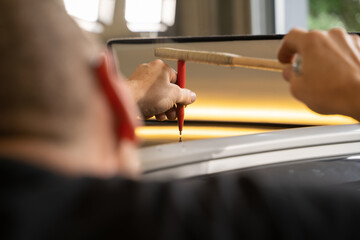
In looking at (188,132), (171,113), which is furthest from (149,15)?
(171,113)

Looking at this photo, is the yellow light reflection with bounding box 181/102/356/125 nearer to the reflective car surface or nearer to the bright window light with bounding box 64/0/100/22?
the reflective car surface

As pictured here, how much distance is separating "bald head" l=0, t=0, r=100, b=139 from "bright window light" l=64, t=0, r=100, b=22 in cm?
285

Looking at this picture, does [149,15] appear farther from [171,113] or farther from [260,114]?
[171,113]

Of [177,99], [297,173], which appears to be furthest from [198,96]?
[297,173]

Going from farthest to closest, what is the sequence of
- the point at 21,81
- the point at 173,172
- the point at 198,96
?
the point at 198,96
the point at 173,172
the point at 21,81

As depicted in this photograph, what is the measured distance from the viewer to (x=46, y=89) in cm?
28

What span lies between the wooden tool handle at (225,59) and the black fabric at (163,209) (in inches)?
12.8

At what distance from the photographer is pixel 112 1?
2990 millimetres

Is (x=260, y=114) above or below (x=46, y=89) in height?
below

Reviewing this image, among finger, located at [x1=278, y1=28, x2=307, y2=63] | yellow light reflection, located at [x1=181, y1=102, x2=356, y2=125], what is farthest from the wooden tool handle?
yellow light reflection, located at [x1=181, y1=102, x2=356, y2=125]

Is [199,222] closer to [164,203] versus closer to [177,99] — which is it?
[164,203]

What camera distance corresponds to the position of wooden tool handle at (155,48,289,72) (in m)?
0.65

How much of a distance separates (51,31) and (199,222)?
0.16m

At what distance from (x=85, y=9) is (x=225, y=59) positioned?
262 centimetres
